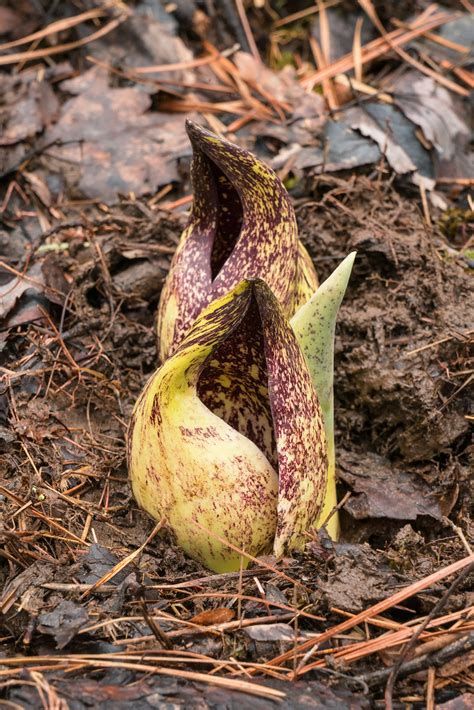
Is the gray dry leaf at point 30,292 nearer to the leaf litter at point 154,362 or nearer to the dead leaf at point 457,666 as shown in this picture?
the leaf litter at point 154,362

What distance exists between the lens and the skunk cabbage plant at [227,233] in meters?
2.38

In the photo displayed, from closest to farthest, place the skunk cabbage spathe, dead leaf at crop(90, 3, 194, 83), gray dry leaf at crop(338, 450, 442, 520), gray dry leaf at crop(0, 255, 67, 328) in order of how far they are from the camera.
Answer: the skunk cabbage spathe
gray dry leaf at crop(338, 450, 442, 520)
gray dry leaf at crop(0, 255, 67, 328)
dead leaf at crop(90, 3, 194, 83)

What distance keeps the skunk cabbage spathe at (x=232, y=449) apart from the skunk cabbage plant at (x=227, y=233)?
353 mm

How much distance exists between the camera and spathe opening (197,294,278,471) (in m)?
2.21

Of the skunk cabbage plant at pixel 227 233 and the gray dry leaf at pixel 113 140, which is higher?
the gray dry leaf at pixel 113 140

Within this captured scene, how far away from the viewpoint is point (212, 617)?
6.28 feet

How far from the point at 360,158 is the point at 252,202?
Result: 4.03 feet

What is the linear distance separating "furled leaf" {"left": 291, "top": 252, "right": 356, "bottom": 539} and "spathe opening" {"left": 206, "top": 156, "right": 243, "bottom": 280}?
591mm

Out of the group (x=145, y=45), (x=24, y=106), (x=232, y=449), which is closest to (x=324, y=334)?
(x=232, y=449)

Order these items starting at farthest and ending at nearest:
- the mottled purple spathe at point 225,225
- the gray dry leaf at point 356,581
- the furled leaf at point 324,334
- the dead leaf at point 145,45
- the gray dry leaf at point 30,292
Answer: the dead leaf at point 145,45 < the gray dry leaf at point 30,292 < the mottled purple spathe at point 225,225 < the furled leaf at point 324,334 < the gray dry leaf at point 356,581

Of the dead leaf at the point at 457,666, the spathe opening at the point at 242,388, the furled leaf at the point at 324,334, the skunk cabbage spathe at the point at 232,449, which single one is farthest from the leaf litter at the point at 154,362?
the spathe opening at the point at 242,388

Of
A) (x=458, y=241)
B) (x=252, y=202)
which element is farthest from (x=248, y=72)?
(x=252, y=202)

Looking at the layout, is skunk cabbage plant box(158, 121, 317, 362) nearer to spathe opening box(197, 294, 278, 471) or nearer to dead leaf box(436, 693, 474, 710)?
spathe opening box(197, 294, 278, 471)

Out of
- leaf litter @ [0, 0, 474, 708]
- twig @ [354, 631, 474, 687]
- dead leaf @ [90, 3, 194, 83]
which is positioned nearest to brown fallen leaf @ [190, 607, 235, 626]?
leaf litter @ [0, 0, 474, 708]
